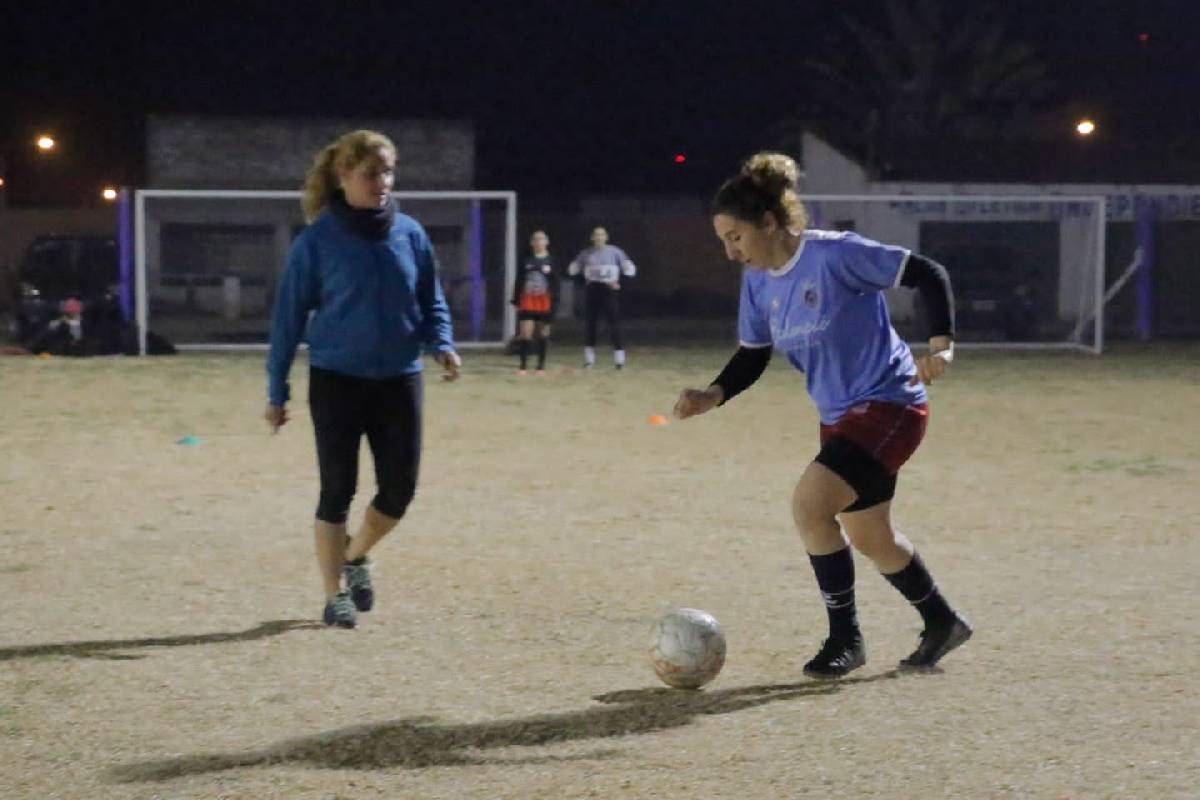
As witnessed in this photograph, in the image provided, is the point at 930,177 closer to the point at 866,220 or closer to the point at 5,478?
the point at 866,220

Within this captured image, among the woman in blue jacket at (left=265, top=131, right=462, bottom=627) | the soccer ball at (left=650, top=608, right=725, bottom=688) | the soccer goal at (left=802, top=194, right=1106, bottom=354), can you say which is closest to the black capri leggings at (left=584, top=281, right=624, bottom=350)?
the soccer goal at (left=802, top=194, right=1106, bottom=354)

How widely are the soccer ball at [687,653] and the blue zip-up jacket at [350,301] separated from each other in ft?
5.25

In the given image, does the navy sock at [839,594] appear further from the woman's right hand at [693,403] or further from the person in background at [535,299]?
the person in background at [535,299]

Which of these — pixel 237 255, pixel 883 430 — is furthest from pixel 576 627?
pixel 237 255

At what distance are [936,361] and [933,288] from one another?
0.31 metres

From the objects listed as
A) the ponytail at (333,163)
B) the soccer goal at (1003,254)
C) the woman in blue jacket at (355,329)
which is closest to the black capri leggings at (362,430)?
the woman in blue jacket at (355,329)

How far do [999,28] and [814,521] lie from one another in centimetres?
5208

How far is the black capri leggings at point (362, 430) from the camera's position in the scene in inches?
270

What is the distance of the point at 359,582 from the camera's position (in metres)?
7.31

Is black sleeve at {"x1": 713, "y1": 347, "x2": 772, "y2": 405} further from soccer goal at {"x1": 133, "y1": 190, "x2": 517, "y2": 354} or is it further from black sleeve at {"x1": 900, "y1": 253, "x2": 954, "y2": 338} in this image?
soccer goal at {"x1": 133, "y1": 190, "x2": 517, "y2": 354}

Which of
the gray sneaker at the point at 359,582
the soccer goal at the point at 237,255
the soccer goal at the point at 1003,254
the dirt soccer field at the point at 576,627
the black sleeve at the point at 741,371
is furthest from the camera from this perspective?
the soccer goal at the point at 237,255

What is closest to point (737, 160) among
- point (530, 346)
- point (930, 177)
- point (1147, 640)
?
point (930, 177)

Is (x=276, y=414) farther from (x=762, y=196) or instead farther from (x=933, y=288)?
(x=933, y=288)

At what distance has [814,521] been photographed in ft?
20.0
